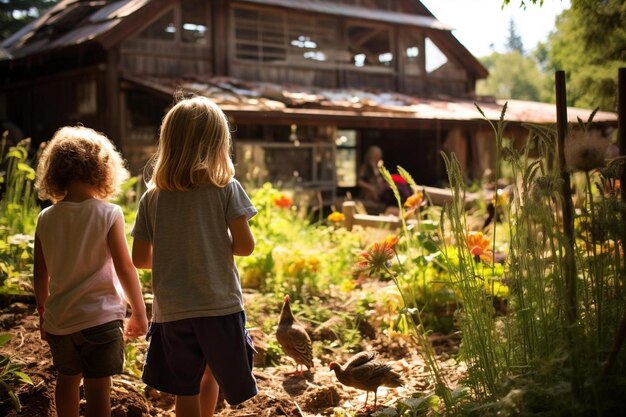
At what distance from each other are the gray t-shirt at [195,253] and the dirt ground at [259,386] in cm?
86

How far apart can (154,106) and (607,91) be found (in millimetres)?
7892

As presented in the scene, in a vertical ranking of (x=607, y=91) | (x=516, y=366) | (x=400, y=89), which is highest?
(x=400, y=89)

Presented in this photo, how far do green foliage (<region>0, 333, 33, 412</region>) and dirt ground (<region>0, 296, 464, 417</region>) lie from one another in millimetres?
46

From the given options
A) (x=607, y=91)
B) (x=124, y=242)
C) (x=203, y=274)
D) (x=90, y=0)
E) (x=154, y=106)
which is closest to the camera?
(x=203, y=274)

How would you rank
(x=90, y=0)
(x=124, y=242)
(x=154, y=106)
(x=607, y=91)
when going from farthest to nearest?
1. (x=90, y=0)
2. (x=154, y=106)
3. (x=607, y=91)
4. (x=124, y=242)

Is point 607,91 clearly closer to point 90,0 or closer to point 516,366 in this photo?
point 516,366

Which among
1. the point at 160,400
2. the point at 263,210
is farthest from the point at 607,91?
the point at 160,400

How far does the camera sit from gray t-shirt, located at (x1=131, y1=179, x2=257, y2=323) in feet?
8.55

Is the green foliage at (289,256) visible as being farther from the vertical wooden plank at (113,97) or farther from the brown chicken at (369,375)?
the vertical wooden plank at (113,97)

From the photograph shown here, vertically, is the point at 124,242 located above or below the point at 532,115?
below

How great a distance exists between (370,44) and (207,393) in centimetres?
1546

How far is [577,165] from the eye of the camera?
204 centimetres

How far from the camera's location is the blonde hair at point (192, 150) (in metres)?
2.62

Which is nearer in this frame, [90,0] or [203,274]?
[203,274]
